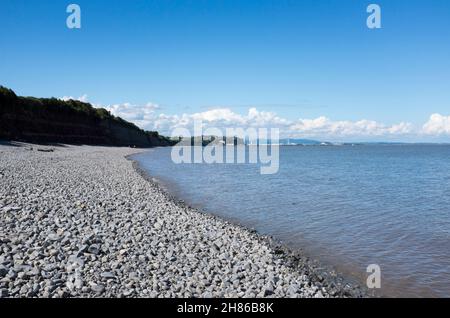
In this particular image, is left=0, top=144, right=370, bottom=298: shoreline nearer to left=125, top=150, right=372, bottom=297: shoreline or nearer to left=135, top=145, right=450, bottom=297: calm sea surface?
left=125, top=150, right=372, bottom=297: shoreline

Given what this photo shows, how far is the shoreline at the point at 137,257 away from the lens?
8.05 meters

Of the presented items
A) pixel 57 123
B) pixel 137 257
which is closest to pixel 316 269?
pixel 137 257

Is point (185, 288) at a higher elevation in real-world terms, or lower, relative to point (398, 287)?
higher

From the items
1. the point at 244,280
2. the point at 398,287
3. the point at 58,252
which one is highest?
the point at 58,252

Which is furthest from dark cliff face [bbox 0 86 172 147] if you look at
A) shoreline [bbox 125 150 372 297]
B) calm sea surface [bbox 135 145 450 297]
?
shoreline [bbox 125 150 372 297]

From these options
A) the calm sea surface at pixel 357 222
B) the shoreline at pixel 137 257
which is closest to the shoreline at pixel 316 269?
the shoreline at pixel 137 257

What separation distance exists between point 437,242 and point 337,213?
19.3 ft

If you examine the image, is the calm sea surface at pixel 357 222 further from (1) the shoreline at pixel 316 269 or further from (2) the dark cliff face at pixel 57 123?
(2) the dark cliff face at pixel 57 123

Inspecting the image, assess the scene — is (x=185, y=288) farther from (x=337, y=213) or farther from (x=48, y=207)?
(x=337, y=213)

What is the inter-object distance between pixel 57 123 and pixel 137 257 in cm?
8031

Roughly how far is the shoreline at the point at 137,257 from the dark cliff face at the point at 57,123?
54.0 m

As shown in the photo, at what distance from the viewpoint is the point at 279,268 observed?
34.7 feet

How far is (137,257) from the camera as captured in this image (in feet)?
32.3
